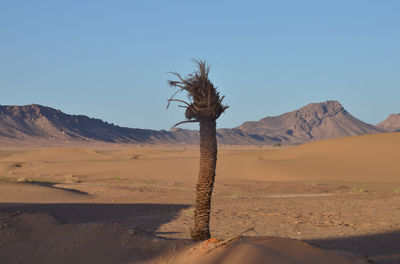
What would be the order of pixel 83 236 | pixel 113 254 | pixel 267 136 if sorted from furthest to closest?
1. pixel 267 136
2. pixel 83 236
3. pixel 113 254

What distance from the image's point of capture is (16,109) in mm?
122312

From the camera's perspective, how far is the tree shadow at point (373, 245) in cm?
904

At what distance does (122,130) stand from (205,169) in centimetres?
13975

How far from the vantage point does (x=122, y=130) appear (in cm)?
14525

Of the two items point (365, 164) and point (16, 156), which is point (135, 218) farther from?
point (16, 156)

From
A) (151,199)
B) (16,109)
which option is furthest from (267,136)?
(151,199)

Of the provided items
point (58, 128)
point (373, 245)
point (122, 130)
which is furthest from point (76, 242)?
point (122, 130)

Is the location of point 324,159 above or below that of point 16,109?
below

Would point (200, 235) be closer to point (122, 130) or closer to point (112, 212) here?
point (112, 212)

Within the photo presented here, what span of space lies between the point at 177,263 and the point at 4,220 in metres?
5.62

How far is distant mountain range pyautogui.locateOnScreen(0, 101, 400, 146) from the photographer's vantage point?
112 meters

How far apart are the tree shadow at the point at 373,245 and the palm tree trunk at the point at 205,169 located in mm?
2805

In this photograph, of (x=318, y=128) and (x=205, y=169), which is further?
(x=318, y=128)

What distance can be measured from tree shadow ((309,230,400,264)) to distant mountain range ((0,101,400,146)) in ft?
321
